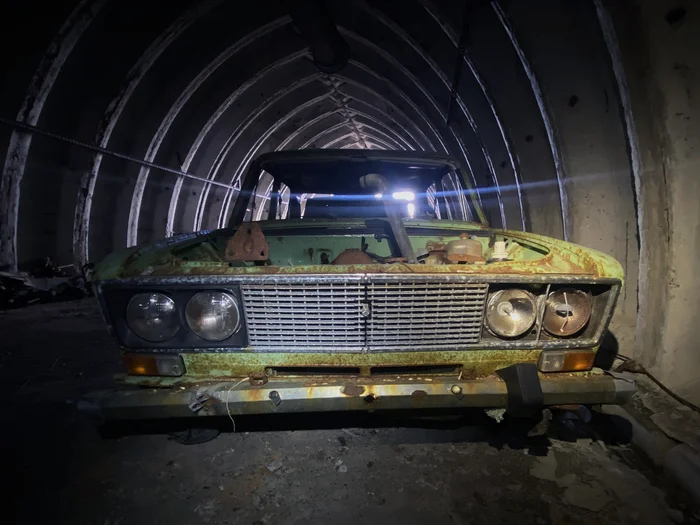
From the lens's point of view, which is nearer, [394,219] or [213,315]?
[213,315]

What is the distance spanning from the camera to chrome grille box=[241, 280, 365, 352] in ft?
5.04

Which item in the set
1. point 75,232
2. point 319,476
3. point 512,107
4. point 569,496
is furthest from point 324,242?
point 75,232

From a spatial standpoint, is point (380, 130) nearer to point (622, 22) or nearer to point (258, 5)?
point (258, 5)

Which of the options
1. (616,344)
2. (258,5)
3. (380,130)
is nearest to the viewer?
(616,344)

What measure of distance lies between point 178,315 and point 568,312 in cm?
189

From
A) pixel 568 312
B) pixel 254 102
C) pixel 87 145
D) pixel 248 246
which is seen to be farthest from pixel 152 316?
pixel 254 102

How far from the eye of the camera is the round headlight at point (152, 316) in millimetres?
1594

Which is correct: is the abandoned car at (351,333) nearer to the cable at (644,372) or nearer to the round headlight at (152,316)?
the round headlight at (152,316)

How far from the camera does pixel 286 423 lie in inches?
81.7

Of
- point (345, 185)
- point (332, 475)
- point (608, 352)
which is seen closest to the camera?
point (332, 475)

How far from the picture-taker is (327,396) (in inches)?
58.8

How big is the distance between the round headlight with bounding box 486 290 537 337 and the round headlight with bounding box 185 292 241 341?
124 cm

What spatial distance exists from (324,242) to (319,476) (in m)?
1.40

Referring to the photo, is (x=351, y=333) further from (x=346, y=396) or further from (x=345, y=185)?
(x=345, y=185)
